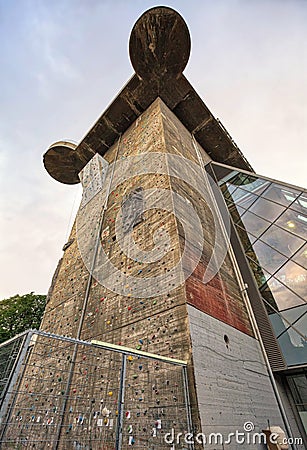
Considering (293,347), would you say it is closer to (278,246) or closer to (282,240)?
(278,246)

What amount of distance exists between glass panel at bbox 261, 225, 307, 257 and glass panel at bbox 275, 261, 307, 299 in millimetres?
312

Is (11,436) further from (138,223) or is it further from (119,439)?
(138,223)

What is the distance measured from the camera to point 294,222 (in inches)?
216

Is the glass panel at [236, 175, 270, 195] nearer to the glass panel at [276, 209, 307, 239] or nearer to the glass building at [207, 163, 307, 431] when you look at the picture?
the glass building at [207, 163, 307, 431]

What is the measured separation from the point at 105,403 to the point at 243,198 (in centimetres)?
598

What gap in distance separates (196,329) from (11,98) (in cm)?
1073

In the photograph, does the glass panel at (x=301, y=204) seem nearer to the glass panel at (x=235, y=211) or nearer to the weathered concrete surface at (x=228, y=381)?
the glass panel at (x=235, y=211)

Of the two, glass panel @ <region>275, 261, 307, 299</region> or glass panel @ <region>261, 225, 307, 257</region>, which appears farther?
glass panel @ <region>261, 225, 307, 257</region>

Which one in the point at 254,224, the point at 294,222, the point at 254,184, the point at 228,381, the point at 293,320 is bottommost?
the point at 228,381

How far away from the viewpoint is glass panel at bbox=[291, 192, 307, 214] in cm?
553

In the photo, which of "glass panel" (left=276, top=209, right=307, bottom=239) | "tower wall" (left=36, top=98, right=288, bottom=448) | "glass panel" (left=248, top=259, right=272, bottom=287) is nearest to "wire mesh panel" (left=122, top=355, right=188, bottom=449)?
"tower wall" (left=36, top=98, right=288, bottom=448)

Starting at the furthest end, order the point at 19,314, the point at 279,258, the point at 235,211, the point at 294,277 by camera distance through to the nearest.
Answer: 1. the point at 19,314
2. the point at 235,211
3. the point at 279,258
4. the point at 294,277

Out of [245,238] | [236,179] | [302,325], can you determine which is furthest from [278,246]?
[236,179]
